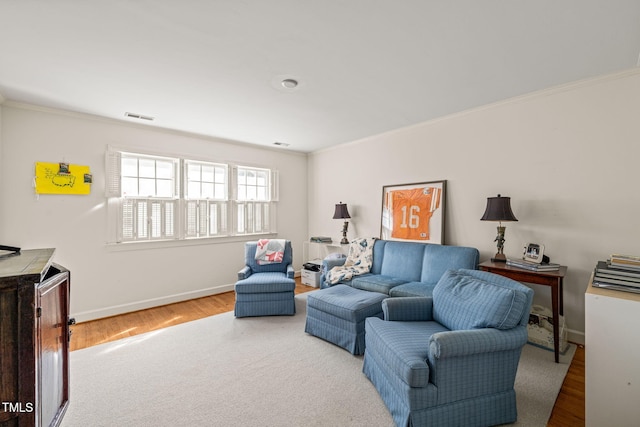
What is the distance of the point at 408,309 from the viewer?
219cm

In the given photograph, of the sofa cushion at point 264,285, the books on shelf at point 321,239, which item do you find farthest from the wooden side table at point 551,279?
the books on shelf at point 321,239

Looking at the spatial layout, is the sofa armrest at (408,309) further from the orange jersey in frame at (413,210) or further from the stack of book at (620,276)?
the orange jersey in frame at (413,210)

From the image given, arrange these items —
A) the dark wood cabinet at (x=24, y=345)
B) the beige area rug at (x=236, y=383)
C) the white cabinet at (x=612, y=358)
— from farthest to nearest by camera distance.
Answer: the beige area rug at (x=236, y=383) → the white cabinet at (x=612, y=358) → the dark wood cabinet at (x=24, y=345)

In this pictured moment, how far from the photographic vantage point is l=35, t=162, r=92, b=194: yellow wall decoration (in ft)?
10.1

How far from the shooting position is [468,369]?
163cm

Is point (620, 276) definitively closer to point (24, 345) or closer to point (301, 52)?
point (301, 52)

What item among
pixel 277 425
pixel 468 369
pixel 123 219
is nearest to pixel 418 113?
pixel 468 369

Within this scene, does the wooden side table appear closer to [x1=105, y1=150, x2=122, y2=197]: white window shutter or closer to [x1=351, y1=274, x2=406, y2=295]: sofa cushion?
[x1=351, y1=274, x2=406, y2=295]: sofa cushion

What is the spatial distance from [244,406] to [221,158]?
11.6 feet

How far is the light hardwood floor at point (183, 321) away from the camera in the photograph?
6.04ft

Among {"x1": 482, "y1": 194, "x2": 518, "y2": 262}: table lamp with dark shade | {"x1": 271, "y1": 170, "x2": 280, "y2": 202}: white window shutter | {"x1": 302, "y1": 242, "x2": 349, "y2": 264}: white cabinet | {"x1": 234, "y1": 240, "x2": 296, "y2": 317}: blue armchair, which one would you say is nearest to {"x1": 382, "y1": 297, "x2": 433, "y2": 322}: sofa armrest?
{"x1": 482, "y1": 194, "x2": 518, "y2": 262}: table lamp with dark shade

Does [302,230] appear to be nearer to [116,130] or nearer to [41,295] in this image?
[116,130]

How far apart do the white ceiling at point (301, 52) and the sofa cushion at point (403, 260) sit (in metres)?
1.70

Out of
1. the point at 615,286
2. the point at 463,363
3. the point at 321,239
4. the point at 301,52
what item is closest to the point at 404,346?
the point at 463,363
